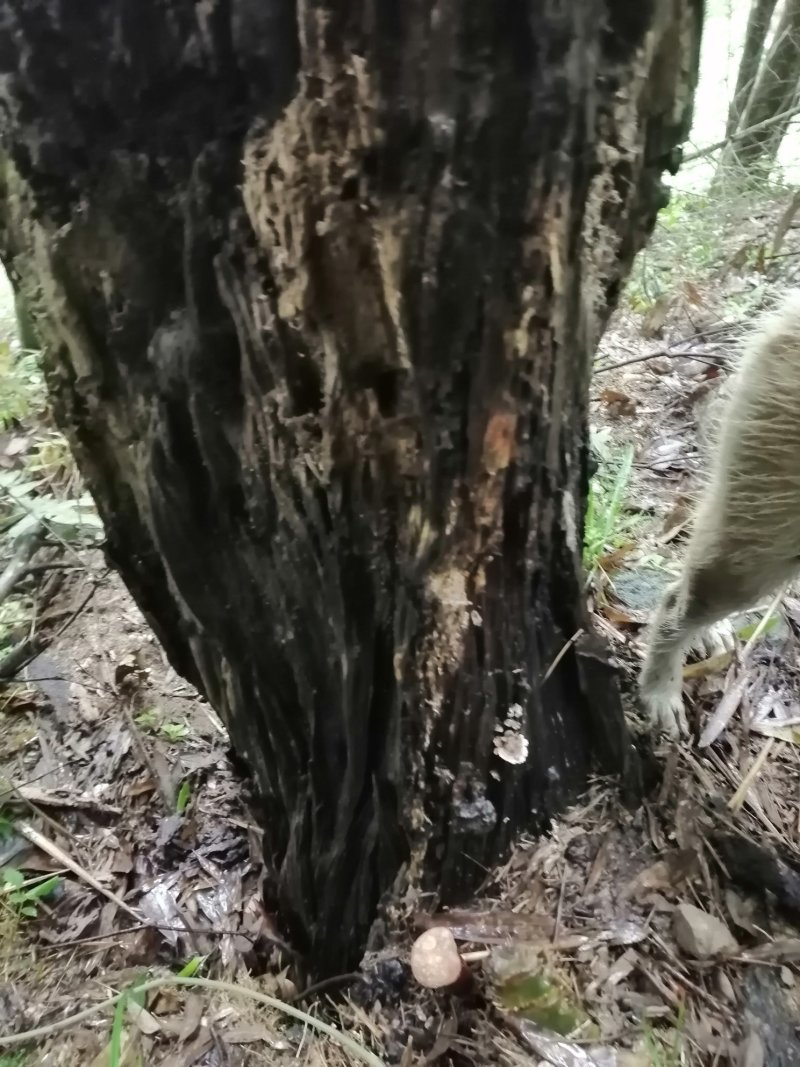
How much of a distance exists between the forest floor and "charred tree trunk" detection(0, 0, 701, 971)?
0.20 m

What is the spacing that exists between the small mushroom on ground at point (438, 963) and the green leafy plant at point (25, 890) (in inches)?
31.8

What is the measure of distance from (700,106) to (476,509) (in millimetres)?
4838

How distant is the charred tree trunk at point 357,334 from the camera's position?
644 millimetres

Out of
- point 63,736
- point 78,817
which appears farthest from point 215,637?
point 63,736

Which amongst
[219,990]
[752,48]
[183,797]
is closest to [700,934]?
[219,990]

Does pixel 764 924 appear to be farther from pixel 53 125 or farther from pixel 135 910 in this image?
pixel 53 125

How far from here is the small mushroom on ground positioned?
3.93 ft

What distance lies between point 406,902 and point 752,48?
5091 mm

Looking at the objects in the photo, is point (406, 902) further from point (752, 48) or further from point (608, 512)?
point (752, 48)

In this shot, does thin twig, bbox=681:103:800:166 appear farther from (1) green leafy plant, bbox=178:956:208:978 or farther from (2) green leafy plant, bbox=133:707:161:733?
(1) green leafy plant, bbox=178:956:208:978

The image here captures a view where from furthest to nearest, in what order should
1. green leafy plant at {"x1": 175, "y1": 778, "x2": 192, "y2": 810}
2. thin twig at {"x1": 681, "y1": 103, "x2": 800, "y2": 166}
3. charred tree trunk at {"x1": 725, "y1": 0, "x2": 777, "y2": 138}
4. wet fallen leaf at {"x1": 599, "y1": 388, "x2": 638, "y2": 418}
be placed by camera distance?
charred tree trunk at {"x1": 725, "y1": 0, "x2": 777, "y2": 138} → thin twig at {"x1": 681, "y1": 103, "x2": 800, "y2": 166} → wet fallen leaf at {"x1": 599, "y1": 388, "x2": 638, "y2": 418} → green leafy plant at {"x1": 175, "y1": 778, "x2": 192, "y2": 810}

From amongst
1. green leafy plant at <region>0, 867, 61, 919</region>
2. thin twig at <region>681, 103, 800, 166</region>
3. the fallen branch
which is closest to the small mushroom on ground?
green leafy plant at <region>0, 867, 61, 919</region>

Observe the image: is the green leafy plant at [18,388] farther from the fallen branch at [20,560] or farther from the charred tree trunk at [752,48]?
the charred tree trunk at [752,48]

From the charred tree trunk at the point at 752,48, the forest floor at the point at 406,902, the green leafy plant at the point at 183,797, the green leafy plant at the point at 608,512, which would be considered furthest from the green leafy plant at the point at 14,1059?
the charred tree trunk at the point at 752,48
